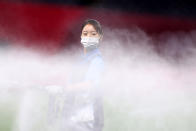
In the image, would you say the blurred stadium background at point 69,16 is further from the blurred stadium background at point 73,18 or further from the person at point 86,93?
the person at point 86,93

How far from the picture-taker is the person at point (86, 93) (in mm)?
1480

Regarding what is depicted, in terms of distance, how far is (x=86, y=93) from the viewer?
1.51 metres

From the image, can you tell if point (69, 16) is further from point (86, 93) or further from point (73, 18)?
point (86, 93)

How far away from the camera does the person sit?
1.48 meters

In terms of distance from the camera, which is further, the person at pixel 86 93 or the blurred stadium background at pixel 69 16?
the blurred stadium background at pixel 69 16

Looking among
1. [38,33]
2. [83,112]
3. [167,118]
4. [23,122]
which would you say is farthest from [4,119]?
[167,118]

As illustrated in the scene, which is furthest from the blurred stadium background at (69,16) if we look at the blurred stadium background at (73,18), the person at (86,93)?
the person at (86,93)

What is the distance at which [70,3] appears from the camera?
2.03 m

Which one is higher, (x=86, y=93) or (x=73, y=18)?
(x=73, y=18)

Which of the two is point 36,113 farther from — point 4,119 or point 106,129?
point 106,129

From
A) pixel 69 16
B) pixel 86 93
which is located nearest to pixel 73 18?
pixel 69 16

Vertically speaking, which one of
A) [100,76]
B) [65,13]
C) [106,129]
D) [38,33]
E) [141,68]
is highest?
[65,13]

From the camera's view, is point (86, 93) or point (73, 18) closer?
point (86, 93)

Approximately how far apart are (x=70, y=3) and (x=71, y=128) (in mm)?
940
